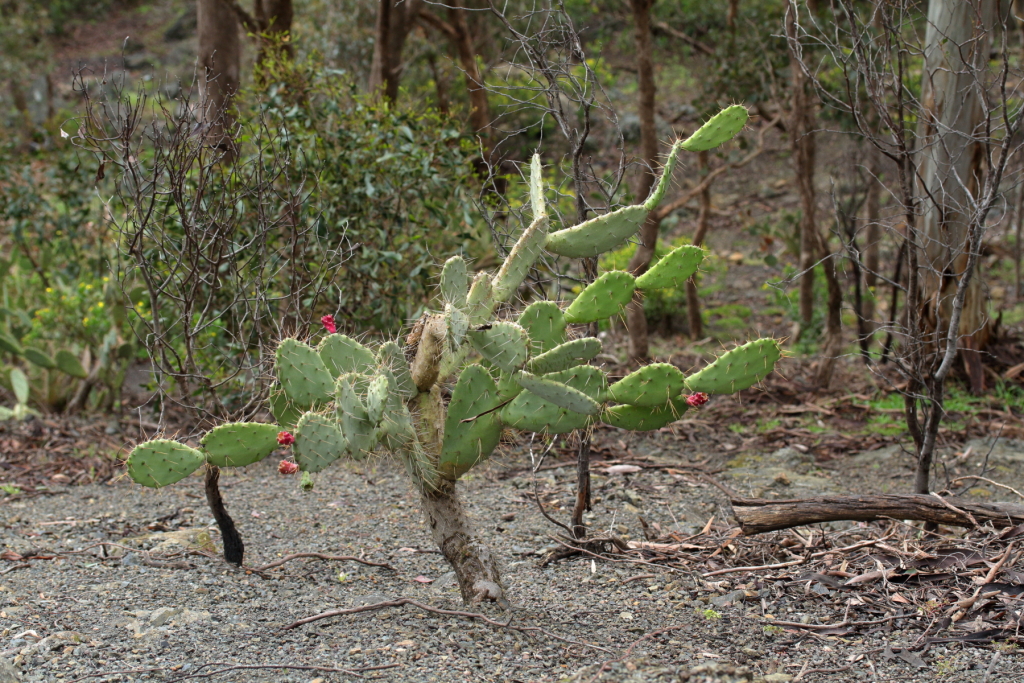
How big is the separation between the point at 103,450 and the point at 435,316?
362 cm

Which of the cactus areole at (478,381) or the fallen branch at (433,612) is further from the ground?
the cactus areole at (478,381)

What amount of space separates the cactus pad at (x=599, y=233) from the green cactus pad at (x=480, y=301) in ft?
0.96

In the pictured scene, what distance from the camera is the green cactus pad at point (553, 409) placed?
2969mm

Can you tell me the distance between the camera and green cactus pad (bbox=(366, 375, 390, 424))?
270cm

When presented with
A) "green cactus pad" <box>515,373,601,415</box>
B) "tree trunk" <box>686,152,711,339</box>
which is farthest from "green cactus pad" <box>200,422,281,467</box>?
"tree trunk" <box>686,152,711,339</box>

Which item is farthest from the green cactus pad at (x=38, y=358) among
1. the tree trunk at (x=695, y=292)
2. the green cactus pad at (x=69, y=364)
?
the tree trunk at (x=695, y=292)

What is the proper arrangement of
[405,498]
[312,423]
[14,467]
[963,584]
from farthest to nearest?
[14,467] < [405,498] < [963,584] < [312,423]

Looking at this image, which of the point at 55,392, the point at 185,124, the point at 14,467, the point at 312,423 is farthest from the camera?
the point at 55,392

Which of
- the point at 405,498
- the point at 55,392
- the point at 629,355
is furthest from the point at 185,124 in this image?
the point at 629,355

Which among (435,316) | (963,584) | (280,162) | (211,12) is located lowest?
(963,584)

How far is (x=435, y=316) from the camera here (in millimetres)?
3043

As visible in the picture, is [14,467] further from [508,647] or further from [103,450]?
[508,647]

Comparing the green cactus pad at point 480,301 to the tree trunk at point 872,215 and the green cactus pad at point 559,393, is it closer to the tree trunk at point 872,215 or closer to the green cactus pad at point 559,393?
the green cactus pad at point 559,393

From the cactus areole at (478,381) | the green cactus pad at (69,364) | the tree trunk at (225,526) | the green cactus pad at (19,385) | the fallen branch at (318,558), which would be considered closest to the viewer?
the cactus areole at (478,381)
